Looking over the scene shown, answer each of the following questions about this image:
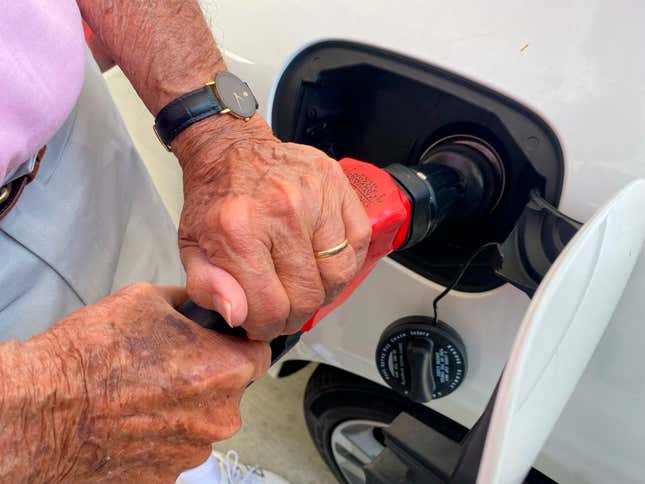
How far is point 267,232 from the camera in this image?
45 centimetres

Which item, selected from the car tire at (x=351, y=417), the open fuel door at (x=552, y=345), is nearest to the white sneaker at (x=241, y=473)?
the car tire at (x=351, y=417)

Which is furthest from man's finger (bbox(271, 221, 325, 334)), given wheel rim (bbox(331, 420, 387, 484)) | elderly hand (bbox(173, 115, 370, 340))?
wheel rim (bbox(331, 420, 387, 484))

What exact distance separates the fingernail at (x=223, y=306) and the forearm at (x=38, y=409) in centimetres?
11

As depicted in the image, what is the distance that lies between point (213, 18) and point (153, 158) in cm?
35

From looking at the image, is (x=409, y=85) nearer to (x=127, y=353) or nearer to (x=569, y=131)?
(x=569, y=131)

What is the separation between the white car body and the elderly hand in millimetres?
217

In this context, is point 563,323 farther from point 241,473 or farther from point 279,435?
point 279,435

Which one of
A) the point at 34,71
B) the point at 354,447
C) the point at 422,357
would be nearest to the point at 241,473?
the point at 354,447

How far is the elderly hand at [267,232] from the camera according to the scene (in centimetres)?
44

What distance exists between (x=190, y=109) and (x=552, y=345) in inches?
16.8

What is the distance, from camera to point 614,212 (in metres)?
0.45

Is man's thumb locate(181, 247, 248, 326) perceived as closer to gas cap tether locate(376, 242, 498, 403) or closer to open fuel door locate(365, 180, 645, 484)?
open fuel door locate(365, 180, 645, 484)

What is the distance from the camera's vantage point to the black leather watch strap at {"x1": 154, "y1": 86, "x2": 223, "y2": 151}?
58 centimetres

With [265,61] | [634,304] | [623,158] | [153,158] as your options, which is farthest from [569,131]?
[153,158]
